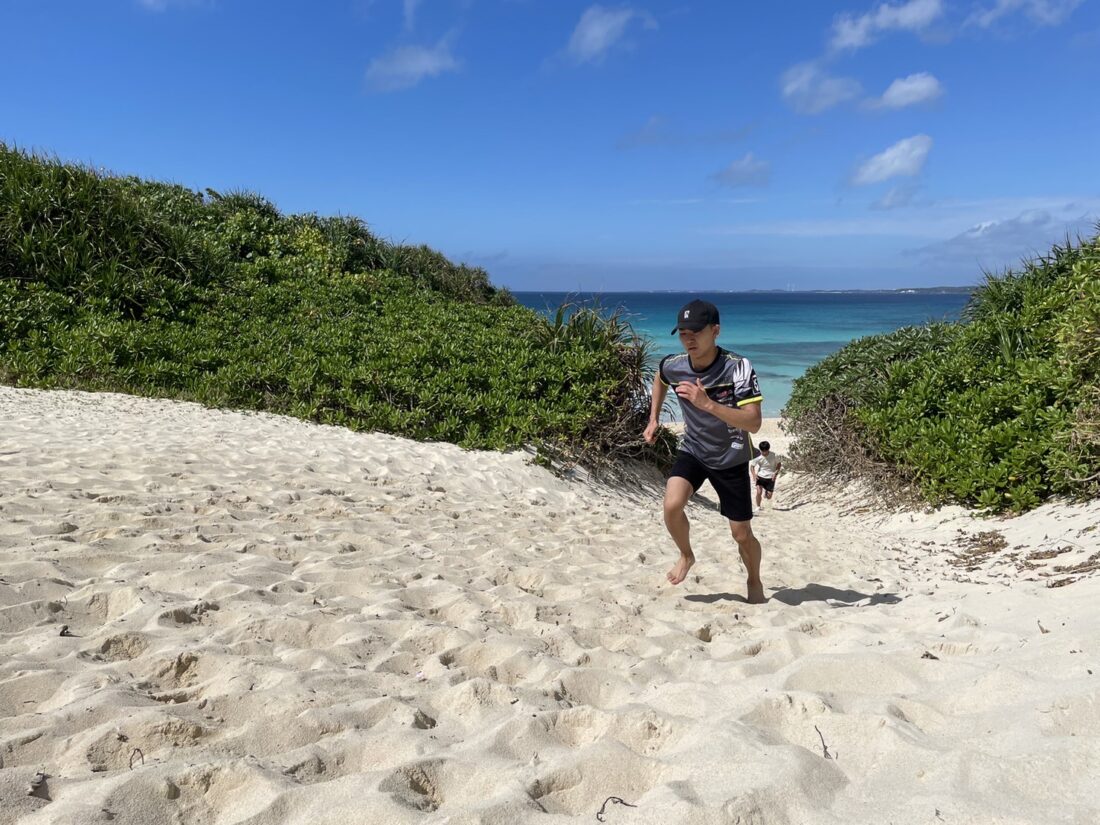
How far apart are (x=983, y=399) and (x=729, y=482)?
5.19m

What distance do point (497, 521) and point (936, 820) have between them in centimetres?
491

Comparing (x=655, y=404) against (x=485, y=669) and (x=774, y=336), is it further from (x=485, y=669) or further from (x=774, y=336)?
(x=774, y=336)

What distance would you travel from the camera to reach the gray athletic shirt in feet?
14.0

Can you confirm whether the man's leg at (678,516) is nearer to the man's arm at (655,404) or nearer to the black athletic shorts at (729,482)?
the black athletic shorts at (729,482)

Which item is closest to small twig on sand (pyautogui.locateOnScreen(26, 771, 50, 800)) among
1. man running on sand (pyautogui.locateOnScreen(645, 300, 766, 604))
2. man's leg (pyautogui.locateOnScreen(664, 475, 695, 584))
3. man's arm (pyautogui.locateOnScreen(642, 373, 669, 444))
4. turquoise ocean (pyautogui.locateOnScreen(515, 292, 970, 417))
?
man running on sand (pyautogui.locateOnScreen(645, 300, 766, 604))

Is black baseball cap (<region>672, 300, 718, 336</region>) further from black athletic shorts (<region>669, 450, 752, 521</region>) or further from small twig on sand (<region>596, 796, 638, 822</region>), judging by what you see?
small twig on sand (<region>596, 796, 638, 822</region>)

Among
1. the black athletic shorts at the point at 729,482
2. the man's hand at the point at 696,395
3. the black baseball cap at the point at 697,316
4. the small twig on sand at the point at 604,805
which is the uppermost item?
the black baseball cap at the point at 697,316

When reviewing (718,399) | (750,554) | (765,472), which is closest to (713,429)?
(718,399)

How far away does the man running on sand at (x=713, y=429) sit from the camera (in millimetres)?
4223

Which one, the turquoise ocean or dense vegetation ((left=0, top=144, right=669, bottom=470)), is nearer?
dense vegetation ((left=0, top=144, right=669, bottom=470))

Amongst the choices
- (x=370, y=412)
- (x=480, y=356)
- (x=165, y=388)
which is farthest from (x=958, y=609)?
(x=165, y=388)

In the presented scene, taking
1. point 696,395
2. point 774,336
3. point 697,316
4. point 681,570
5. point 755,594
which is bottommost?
point 755,594

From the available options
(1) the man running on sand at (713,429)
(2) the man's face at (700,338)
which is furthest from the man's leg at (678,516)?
(2) the man's face at (700,338)

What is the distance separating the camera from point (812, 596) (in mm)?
5074
